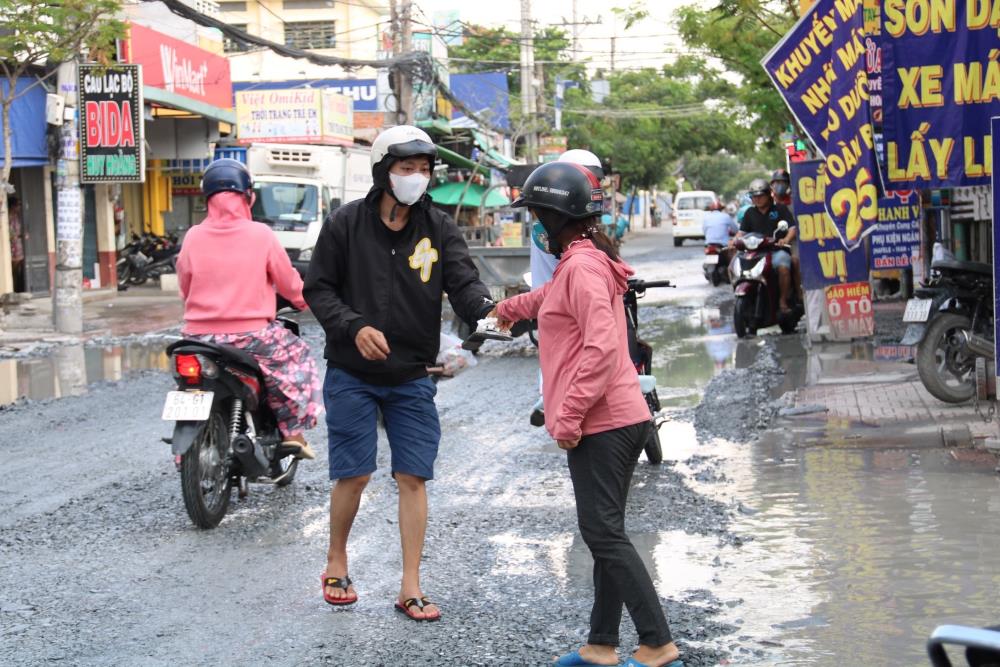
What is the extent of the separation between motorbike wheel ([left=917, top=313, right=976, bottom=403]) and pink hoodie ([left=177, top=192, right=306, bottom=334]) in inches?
196

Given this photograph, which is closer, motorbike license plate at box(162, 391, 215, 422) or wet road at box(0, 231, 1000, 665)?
wet road at box(0, 231, 1000, 665)

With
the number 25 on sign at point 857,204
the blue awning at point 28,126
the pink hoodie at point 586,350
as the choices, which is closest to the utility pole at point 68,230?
the blue awning at point 28,126

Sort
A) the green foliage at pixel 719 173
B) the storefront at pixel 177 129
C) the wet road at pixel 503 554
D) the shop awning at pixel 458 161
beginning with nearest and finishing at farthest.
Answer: the wet road at pixel 503 554, the storefront at pixel 177 129, the shop awning at pixel 458 161, the green foliage at pixel 719 173

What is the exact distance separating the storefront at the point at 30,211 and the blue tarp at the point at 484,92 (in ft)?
92.0

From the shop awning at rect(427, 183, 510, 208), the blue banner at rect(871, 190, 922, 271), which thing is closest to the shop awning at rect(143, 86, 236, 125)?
the shop awning at rect(427, 183, 510, 208)

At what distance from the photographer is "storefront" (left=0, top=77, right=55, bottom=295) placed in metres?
23.5

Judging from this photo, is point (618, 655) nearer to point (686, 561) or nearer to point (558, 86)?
point (686, 561)

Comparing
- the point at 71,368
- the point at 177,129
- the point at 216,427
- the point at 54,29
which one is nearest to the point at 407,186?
the point at 216,427

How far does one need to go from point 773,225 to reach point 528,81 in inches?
1047

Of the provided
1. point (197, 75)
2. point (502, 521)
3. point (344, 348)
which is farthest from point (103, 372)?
point (197, 75)

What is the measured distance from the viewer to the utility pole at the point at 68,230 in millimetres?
18766

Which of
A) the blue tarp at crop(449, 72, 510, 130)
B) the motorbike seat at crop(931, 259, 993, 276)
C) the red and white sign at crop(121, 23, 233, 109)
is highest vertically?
the blue tarp at crop(449, 72, 510, 130)

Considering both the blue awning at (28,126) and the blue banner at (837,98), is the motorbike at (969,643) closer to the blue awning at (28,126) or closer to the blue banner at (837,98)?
the blue banner at (837,98)

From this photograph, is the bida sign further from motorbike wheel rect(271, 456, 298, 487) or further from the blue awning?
motorbike wheel rect(271, 456, 298, 487)
